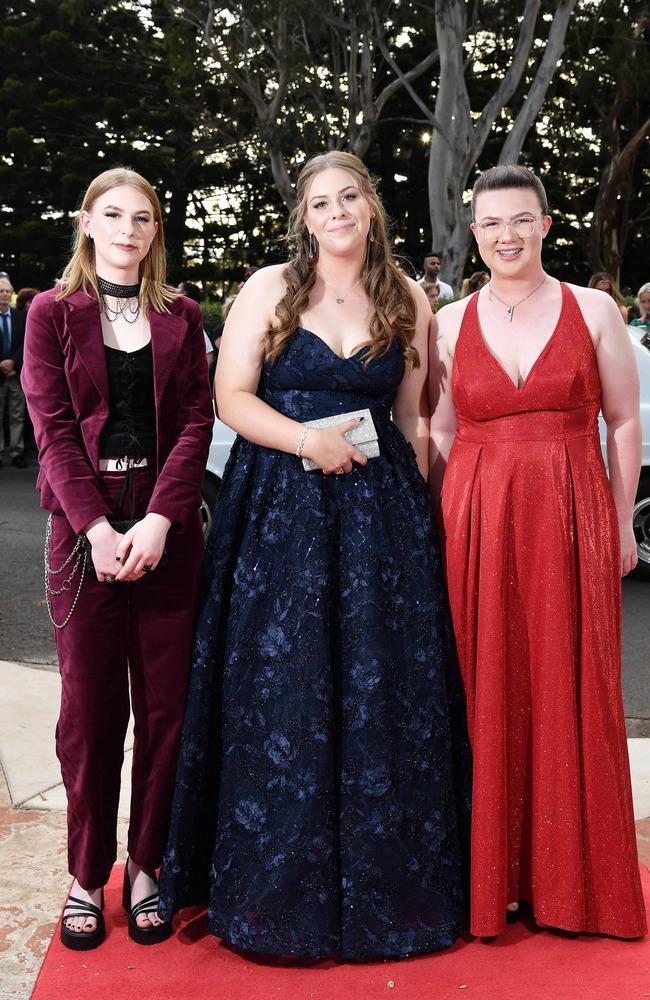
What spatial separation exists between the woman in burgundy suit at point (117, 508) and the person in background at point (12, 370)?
9.89m

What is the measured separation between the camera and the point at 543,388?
3.02 m

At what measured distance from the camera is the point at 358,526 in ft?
9.84

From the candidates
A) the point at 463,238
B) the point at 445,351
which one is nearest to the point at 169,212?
the point at 463,238

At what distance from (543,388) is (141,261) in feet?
3.84

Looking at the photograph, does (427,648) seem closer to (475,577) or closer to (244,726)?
(475,577)

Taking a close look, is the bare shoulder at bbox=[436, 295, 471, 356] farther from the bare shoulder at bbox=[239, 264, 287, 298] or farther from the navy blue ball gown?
the bare shoulder at bbox=[239, 264, 287, 298]

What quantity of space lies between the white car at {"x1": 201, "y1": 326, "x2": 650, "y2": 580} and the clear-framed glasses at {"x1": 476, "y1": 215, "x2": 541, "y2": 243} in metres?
4.26

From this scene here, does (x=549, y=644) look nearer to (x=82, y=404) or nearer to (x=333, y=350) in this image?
(x=333, y=350)

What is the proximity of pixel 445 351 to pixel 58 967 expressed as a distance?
6.59 feet

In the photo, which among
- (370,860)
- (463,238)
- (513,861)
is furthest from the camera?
(463,238)

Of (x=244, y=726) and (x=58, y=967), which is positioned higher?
(x=244, y=726)

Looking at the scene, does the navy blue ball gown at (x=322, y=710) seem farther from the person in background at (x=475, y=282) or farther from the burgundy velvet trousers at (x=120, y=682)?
the person in background at (x=475, y=282)

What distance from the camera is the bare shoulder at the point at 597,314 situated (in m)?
3.05

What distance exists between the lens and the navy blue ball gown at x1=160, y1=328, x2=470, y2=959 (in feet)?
9.62
